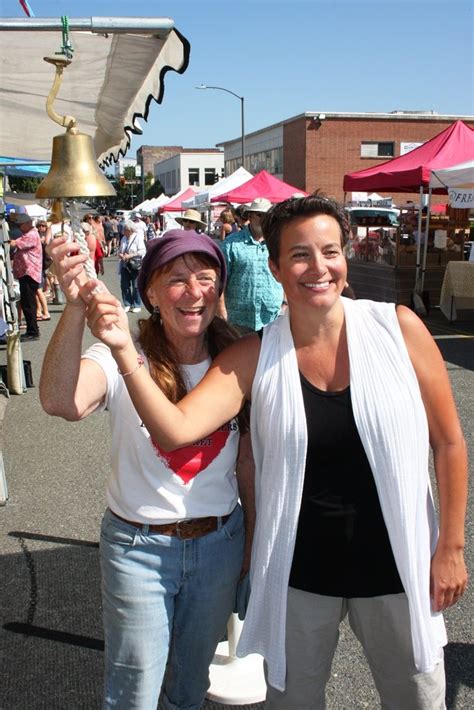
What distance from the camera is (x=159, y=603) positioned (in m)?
1.83

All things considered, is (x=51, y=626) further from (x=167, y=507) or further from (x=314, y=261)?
(x=314, y=261)

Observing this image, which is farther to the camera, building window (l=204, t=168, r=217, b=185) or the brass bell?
building window (l=204, t=168, r=217, b=185)

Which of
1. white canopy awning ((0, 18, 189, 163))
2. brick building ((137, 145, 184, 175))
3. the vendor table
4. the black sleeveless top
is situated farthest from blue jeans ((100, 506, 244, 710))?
brick building ((137, 145, 184, 175))

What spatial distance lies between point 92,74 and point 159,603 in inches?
93.0

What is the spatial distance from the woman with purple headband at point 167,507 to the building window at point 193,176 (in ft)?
278

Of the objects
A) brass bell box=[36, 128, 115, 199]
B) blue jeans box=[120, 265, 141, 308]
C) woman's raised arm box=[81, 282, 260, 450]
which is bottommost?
blue jeans box=[120, 265, 141, 308]

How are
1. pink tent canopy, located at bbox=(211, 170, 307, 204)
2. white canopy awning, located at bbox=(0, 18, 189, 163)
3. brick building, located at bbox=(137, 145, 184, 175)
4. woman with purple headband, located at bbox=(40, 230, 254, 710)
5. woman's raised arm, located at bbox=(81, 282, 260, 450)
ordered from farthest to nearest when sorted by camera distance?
brick building, located at bbox=(137, 145, 184, 175), pink tent canopy, located at bbox=(211, 170, 307, 204), white canopy awning, located at bbox=(0, 18, 189, 163), woman with purple headband, located at bbox=(40, 230, 254, 710), woman's raised arm, located at bbox=(81, 282, 260, 450)

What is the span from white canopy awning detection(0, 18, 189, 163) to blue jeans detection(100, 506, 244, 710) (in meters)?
1.40

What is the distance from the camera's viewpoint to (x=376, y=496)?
1770mm

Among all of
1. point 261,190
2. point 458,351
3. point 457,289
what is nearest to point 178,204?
point 261,190

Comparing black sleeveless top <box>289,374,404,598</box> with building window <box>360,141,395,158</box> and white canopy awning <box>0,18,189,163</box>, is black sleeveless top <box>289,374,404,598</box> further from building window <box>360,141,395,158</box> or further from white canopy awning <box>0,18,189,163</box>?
building window <box>360,141,395,158</box>

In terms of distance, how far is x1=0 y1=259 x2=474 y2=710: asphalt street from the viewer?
277 centimetres

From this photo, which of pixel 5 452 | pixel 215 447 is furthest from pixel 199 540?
pixel 5 452

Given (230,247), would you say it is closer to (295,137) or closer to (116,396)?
(116,396)
